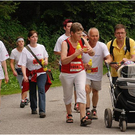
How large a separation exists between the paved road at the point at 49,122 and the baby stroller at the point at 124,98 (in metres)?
0.19

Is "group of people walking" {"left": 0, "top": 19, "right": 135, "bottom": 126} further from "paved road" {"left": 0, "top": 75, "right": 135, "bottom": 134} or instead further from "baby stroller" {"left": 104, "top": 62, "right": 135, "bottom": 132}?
"baby stroller" {"left": 104, "top": 62, "right": 135, "bottom": 132}

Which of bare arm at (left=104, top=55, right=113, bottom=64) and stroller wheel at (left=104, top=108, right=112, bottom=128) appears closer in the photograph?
stroller wheel at (left=104, top=108, right=112, bottom=128)

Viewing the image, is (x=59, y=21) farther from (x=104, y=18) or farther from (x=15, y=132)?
(x=15, y=132)

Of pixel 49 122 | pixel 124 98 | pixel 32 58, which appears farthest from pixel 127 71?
pixel 32 58

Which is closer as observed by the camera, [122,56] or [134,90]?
[134,90]

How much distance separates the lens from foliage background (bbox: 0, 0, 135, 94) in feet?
89.1

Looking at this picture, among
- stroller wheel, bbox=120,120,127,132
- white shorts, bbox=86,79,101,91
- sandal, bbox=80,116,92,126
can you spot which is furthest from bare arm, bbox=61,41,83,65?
stroller wheel, bbox=120,120,127,132

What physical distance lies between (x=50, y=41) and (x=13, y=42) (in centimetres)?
269

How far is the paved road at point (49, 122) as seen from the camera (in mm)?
8234

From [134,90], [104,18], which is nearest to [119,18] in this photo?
[104,18]

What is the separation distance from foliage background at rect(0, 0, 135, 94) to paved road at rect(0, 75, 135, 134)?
45.6 ft

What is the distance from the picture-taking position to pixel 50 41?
2656 cm

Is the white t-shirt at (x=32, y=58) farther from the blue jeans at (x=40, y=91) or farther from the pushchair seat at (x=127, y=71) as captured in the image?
the pushchair seat at (x=127, y=71)

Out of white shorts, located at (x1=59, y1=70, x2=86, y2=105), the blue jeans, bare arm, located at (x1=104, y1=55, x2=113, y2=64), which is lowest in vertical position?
the blue jeans
